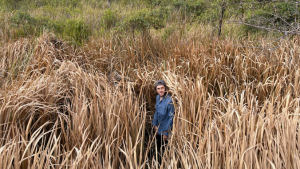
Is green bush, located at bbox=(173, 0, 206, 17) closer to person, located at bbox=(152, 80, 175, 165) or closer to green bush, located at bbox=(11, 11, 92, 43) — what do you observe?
green bush, located at bbox=(11, 11, 92, 43)

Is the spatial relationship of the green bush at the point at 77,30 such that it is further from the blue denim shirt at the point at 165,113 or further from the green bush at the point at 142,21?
the blue denim shirt at the point at 165,113

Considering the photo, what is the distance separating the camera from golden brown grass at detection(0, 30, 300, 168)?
163 cm

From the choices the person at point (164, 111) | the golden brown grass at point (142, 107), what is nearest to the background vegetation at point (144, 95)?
the golden brown grass at point (142, 107)

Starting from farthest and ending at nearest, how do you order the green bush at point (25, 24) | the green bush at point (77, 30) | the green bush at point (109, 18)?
the green bush at point (109, 18), the green bush at point (25, 24), the green bush at point (77, 30)

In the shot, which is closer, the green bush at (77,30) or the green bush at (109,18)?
the green bush at (77,30)

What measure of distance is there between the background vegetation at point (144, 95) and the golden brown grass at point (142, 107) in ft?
0.05

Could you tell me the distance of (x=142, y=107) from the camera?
7.67 feet

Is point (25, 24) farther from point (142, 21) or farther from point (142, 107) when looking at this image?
point (142, 107)

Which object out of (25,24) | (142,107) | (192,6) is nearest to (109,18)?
(25,24)

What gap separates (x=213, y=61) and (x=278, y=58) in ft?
3.09

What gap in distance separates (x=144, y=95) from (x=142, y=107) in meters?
0.69

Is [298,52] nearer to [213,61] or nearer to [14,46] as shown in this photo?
[213,61]

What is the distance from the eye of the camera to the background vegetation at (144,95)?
166 cm

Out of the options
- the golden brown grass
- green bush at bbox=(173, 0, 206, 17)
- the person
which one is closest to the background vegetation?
the golden brown grass
